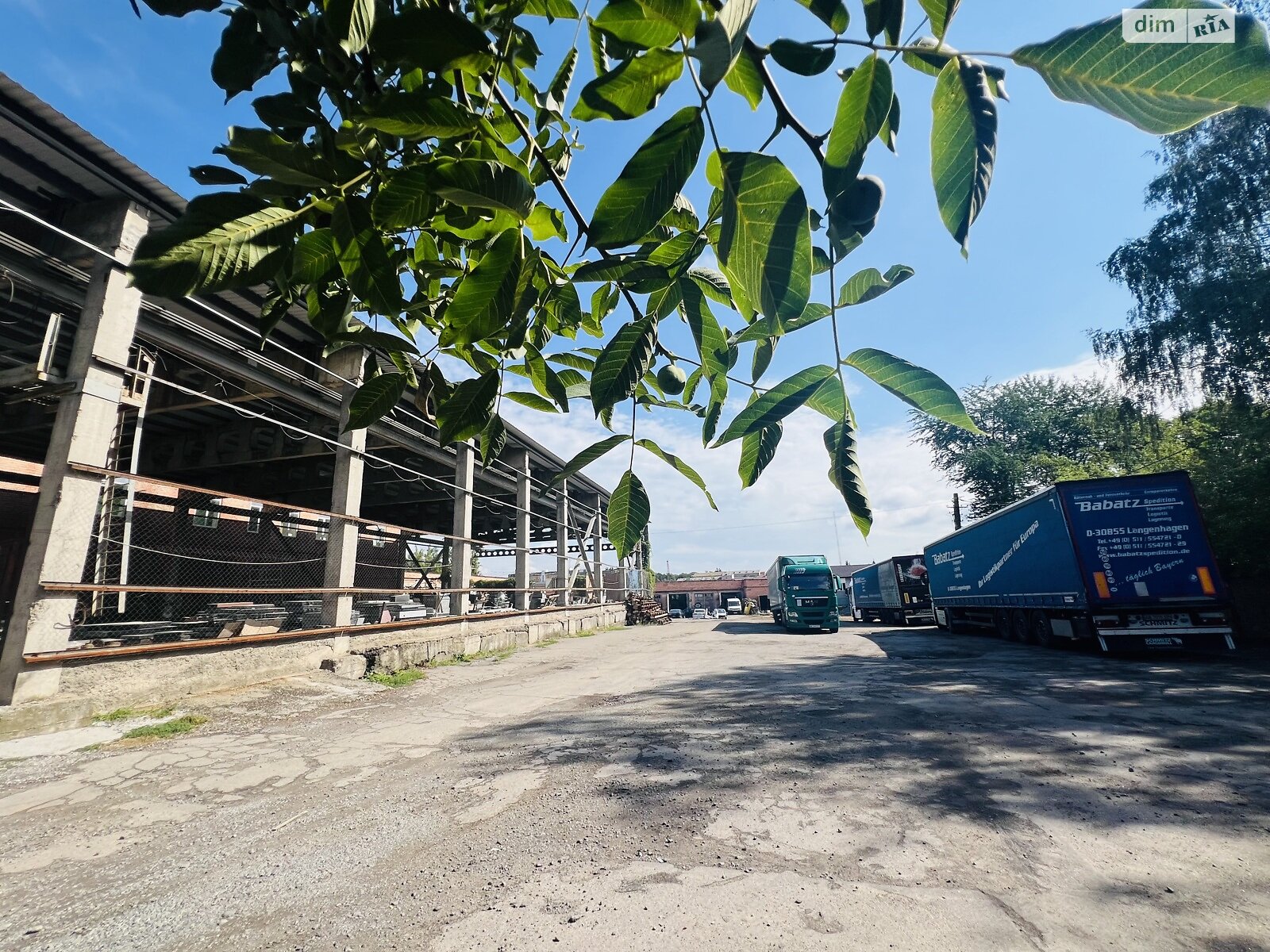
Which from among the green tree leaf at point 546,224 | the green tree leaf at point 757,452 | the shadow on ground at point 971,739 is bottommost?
the shadow on ground at point 971,739

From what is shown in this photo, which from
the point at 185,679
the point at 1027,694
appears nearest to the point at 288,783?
the point at 185,679

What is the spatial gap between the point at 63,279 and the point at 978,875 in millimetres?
10358

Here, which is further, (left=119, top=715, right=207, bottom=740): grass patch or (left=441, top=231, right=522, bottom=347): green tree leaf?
(left=119, top=715, right=207, bottom=740): grass patch

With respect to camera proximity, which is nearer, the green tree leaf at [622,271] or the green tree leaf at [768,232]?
the green tree leaf at [768,232]

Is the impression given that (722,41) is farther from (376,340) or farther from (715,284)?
(376,340)

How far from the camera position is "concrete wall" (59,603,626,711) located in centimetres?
558

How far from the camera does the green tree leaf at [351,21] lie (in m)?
0.75

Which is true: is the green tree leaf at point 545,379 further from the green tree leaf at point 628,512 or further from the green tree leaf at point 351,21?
the green tree leaf at point 351,21

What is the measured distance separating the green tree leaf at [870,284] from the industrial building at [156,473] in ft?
2.44

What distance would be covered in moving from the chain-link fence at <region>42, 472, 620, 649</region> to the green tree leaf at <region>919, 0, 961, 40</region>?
5.22m

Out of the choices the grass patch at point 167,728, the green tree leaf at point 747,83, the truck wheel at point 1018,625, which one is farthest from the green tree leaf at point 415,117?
the truck wheel at point 1018,625

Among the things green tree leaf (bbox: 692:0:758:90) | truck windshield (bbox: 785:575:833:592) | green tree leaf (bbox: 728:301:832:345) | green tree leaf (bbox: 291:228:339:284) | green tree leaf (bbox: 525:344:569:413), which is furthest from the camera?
truck windshield (bbox: 785:575:833:592)

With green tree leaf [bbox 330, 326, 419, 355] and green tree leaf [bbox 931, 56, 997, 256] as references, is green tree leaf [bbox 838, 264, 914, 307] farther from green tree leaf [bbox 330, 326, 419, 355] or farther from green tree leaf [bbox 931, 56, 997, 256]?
green tree leaf [bbox 330, 326, 419, 355]

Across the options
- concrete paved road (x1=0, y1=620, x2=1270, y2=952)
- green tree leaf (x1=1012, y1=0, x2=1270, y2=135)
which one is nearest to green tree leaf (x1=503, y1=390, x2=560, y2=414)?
green tree leaf (x1=1012, y1=0, x2=1270, y2=135)
